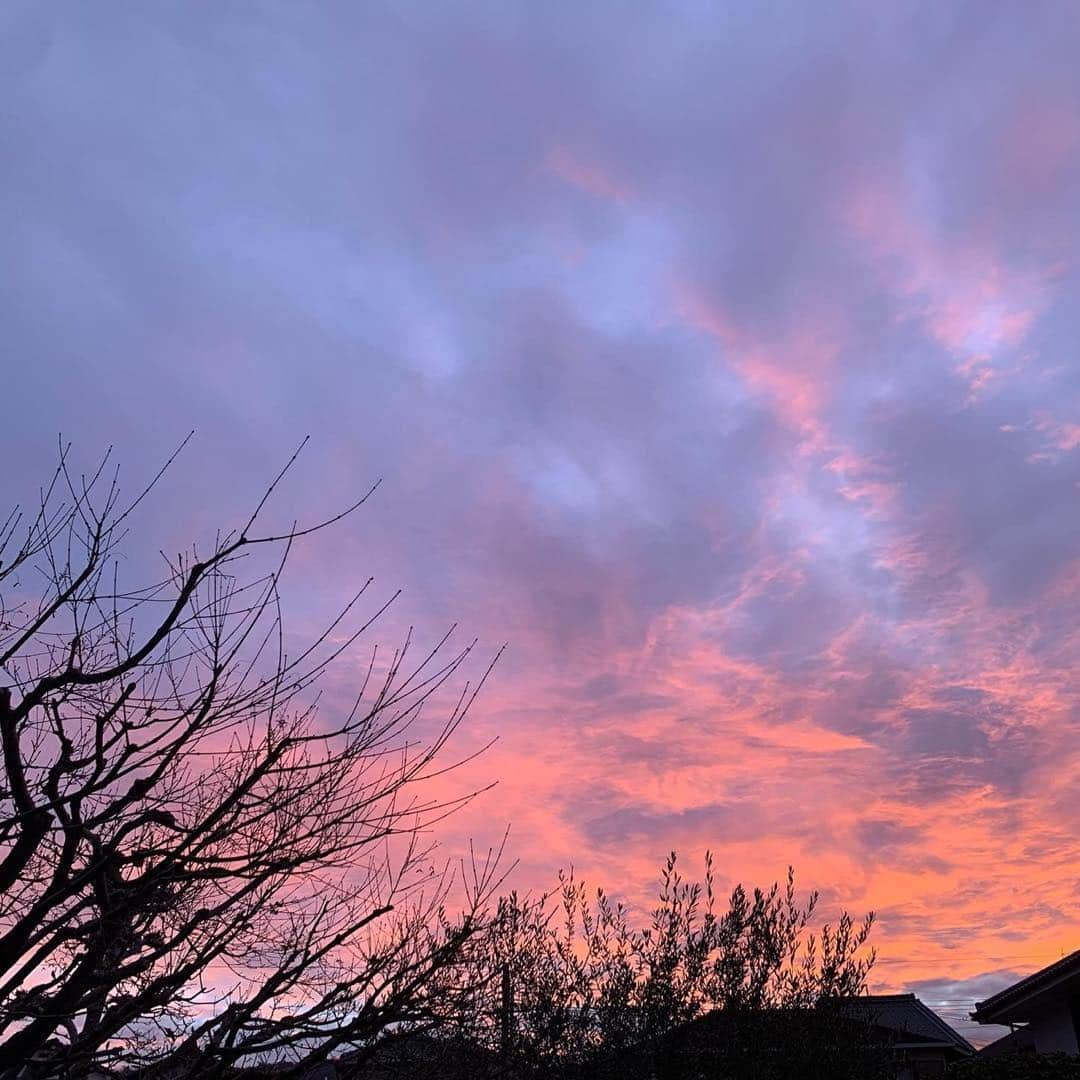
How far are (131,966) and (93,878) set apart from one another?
0.86m

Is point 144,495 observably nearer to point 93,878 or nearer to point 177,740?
point 177,740

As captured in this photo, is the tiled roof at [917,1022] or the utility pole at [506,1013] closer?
the utility pole at [506,1013]

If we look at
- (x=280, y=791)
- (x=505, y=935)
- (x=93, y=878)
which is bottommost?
(x=93, y=878)

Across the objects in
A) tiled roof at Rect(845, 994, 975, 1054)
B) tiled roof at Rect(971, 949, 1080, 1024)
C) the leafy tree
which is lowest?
the leafy tree

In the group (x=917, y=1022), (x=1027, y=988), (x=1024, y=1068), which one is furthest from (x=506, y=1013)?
(x=917, y=1022)

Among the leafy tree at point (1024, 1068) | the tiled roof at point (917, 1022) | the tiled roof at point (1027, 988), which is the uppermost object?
the tiled roof at point (917, 1022)

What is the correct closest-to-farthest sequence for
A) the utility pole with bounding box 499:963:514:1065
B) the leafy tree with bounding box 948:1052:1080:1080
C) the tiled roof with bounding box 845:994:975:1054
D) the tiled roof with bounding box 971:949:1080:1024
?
the utility pole with bounding box 499:963:514:1065, the leafy tree with bounding box 948:1052:1080:1080, the tiled roof with bounding box 971:949:1080:1024, the tiled roof with bounding box 845:994:975:1054

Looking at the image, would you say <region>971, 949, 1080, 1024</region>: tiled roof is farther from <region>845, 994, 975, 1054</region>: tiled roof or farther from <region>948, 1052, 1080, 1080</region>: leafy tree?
<region>845, 994, 975, 1054</region>: tiled roof

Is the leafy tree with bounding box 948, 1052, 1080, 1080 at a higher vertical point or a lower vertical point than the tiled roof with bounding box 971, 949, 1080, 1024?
lower

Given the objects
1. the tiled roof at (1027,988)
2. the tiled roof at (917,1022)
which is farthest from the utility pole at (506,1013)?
the tiled roof at (917,1022)

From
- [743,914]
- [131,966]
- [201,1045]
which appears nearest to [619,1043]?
[743,914]

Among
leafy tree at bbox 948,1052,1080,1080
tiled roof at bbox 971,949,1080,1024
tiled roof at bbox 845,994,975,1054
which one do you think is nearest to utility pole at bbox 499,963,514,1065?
leafy tree at bbox 948,1052,1080,1080

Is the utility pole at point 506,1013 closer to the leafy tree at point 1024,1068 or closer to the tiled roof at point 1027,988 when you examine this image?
the leafy tree at point 1024,1068

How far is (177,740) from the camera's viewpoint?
6137 millimetres
